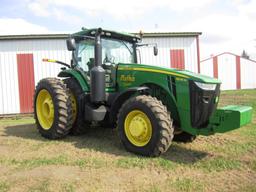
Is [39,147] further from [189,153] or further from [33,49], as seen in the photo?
[33,49]

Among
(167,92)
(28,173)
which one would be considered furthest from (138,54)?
(28,173)

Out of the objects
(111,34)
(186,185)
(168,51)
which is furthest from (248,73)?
(186,185)

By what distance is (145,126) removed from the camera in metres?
5.39

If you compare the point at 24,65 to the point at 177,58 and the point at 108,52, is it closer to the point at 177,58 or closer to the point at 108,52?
the point at 177,58

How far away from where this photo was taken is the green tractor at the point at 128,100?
17.0ft

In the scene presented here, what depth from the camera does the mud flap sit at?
193 inches

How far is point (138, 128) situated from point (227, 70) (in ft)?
89.0

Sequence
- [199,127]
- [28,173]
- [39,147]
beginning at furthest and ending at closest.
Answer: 1. [39,147]
2. [199,127]
3. [28,173]

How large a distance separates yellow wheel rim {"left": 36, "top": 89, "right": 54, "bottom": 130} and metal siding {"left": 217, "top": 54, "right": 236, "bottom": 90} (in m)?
25.1

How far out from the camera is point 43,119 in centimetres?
718

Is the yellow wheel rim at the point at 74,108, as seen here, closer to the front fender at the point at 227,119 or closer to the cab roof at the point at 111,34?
the cab roof at the point at 111,34

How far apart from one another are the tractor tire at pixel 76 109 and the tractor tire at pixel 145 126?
128cm

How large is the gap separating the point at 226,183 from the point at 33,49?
10.4 metres

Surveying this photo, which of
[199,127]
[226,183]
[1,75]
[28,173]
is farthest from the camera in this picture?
[1,75]
